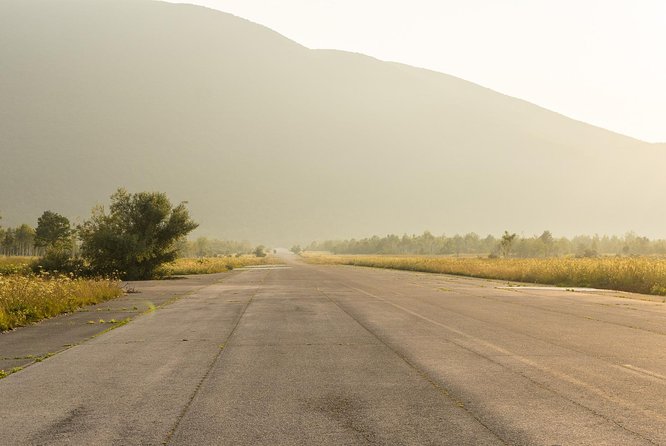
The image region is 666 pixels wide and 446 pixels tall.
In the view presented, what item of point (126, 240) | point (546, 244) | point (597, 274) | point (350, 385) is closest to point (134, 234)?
point (126, 240)

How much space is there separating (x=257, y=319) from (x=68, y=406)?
32.7 feet

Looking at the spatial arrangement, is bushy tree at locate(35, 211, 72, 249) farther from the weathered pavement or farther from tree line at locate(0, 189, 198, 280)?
the weathered pavement

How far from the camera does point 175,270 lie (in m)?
54.2

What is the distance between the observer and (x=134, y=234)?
40.3 meters

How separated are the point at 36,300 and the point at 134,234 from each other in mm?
22146

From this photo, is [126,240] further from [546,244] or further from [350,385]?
[546,244]

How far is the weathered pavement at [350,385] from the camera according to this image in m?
6.50

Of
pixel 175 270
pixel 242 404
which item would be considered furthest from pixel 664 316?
pixel 175 270

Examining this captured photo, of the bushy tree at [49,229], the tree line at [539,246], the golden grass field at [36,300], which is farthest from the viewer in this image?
the tree line at [539,246]

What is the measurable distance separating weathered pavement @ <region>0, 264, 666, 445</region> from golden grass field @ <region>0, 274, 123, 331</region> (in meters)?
3.76

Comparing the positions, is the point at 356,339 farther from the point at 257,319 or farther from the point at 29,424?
the point at 29,424

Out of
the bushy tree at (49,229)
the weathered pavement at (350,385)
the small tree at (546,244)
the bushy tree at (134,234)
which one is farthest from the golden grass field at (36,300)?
the small tree at (546,244)

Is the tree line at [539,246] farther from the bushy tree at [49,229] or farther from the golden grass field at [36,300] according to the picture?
the golden grass field at [36,300]

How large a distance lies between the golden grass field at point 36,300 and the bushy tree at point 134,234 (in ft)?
51.3
